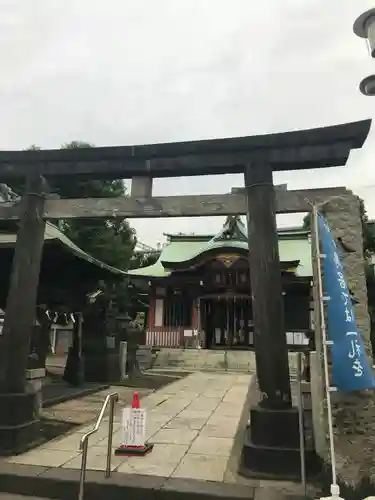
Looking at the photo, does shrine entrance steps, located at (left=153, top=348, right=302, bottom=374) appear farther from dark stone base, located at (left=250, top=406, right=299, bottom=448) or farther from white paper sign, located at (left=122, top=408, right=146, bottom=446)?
dark stone base, located at (left=250, top=406, right=299, bottom=448)

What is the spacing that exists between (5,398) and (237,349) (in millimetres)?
18741

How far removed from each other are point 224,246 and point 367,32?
1947cm

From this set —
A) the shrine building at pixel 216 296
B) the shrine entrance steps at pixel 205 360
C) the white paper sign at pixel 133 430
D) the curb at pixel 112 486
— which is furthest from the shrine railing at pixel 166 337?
the curb at pixel 112 486

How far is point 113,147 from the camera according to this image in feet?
22.5

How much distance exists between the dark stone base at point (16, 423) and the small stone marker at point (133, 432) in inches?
54.1

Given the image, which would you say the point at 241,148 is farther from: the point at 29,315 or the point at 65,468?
the point at 65,468

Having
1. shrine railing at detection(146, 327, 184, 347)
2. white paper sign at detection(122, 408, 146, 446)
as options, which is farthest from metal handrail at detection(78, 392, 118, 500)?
shrine railing at detection(146, 327, 184, 347)

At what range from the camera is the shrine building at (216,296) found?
23.7 m

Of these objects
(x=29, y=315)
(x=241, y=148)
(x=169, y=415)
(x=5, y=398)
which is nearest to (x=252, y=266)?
(x=241, y=148)

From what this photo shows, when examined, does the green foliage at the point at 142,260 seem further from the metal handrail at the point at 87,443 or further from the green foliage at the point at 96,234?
the metal handrail at the point at 87,443

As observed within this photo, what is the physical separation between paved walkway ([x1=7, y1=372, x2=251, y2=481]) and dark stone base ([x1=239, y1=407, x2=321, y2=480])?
0.43 metres

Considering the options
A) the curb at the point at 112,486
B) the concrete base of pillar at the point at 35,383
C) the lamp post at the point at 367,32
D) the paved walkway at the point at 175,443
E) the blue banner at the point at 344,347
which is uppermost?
the lamp post at the point at 367,32

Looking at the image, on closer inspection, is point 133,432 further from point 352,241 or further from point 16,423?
point 352,241

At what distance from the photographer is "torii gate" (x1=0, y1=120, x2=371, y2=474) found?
5.74 meters
